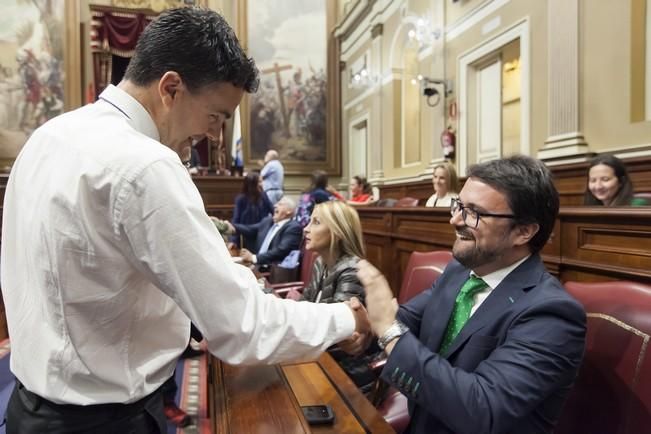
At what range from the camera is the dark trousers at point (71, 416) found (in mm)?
875

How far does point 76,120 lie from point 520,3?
19.0 feet

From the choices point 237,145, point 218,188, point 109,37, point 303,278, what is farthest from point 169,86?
point 109,37

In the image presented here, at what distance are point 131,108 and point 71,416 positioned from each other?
581 mm

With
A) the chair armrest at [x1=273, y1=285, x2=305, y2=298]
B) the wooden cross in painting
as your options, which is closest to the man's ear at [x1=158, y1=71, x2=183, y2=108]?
the chair armrest at [x1=273, y1=285, x2=305, y2=298]

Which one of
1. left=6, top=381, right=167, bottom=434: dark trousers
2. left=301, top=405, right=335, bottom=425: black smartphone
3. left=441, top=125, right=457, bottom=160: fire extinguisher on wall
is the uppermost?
left=441, top=125, right=457, bottom=160: fire extinguisher on wall

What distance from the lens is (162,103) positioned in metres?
0.94

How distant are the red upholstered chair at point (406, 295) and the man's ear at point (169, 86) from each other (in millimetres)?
1256

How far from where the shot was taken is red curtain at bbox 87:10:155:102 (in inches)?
364

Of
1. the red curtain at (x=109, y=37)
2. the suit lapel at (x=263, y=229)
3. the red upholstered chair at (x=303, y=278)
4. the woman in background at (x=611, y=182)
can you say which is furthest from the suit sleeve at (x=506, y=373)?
the red curtain at (x=109, y=37)

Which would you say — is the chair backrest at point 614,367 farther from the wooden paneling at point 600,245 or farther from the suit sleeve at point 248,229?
the suit sleeve at point 248,229

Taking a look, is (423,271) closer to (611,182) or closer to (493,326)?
(493,326)

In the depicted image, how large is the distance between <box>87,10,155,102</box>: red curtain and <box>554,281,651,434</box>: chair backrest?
972 cm

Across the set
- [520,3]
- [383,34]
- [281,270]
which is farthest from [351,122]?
[281,270]

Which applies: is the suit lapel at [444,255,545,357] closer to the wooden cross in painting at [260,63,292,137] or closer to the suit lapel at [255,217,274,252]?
the suit lapel at [255,217,274,252]
